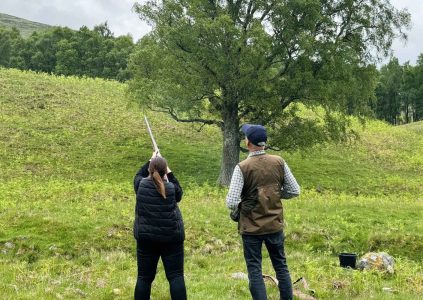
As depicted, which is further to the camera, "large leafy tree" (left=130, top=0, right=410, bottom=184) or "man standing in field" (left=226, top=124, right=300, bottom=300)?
"large leafy tree" (left=130, top=0, right=410, bottom=184)

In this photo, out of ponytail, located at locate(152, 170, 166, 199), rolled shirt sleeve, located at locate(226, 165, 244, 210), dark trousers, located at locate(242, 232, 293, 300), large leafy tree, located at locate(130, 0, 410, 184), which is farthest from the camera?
large leafy tree, located at locate(130, 0, 410, 184)

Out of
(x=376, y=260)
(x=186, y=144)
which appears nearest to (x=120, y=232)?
(x=376, y=260)

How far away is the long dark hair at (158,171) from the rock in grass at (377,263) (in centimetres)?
554

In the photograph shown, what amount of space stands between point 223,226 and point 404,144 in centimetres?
3884

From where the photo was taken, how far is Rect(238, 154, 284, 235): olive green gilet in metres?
7.35

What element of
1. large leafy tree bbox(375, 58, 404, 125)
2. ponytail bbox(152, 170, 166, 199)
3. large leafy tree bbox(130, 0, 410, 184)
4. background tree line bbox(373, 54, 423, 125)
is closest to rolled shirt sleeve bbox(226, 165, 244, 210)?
ponytail bbox(152, 170, 166, 199)

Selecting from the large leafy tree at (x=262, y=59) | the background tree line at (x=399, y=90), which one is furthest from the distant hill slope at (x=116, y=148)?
the background tree line at (x=399, y=90)

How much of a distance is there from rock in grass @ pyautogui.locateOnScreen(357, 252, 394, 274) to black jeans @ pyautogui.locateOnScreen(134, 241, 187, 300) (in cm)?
485

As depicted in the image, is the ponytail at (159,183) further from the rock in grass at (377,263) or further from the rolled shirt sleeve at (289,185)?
the rock in grass at (377,263)

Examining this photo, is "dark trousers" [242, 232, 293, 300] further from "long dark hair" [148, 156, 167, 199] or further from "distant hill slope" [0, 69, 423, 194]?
"distant hill slope" [0, 69, 423, 194]

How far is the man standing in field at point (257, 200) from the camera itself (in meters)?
7.35

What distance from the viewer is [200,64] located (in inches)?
975

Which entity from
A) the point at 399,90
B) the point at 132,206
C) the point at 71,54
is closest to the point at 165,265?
the point at 132,206

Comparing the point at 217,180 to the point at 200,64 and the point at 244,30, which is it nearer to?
the point at 200,64
